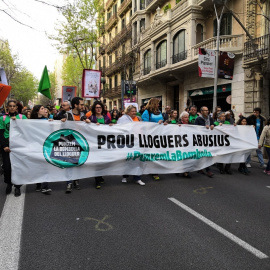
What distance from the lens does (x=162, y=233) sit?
3.53 m

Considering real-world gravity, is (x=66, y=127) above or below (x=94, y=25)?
below

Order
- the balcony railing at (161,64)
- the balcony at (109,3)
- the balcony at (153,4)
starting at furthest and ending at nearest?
the balcony at (109,3), the balcony at (153,4), the balcony railing at (161,64)

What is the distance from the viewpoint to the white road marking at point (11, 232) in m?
2.83

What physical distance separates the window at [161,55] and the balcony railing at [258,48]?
26.6ft

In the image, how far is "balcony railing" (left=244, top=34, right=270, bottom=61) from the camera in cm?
1427

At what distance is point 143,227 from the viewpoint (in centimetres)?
372

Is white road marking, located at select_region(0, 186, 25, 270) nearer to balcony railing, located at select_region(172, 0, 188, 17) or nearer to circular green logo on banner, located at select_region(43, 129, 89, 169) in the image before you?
circular green logo on banner, located at select_region(43, 129, 89, 169)

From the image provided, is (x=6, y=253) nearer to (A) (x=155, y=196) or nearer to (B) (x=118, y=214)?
(B) (x=118, y=214)

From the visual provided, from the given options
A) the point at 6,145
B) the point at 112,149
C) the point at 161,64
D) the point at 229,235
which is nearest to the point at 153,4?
the point at 161,64

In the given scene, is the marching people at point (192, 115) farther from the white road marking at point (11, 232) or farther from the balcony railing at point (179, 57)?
the balcony railing at point (179, 57)

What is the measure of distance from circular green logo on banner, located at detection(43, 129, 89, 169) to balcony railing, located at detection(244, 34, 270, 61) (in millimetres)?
11533

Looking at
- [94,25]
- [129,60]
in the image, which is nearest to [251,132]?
[94,25]

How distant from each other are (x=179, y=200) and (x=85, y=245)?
7.38 feet

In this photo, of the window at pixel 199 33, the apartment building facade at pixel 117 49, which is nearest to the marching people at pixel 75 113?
the window at pixel 199 33
